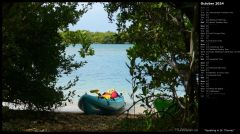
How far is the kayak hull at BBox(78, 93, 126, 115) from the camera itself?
14438 millimetres

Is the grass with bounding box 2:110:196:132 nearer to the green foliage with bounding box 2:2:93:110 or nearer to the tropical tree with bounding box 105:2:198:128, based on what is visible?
the green foliage with bounding box 2:2:93:110

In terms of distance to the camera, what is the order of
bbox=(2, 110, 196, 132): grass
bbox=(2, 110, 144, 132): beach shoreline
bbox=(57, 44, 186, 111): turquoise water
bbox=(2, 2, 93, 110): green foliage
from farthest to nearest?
bbox=(57, 44, 186, 111): turquoise water < bbox=(2, 2, 93, 110): green foliage < bbox=(2, 110, 144, 132): beach shoreline < bbox=(2, 110, 196, 132): grass

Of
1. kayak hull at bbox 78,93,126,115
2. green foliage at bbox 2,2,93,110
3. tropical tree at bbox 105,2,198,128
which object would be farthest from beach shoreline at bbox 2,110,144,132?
kayak hull at bbox 78,93,126,115

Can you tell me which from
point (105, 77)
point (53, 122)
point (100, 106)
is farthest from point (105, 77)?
point (53, 122)

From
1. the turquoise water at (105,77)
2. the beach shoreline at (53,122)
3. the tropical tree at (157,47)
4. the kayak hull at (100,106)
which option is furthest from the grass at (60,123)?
the turquoise water at (105,77)

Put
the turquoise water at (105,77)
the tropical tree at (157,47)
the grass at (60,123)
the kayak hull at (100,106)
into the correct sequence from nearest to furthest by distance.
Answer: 1. the tropical tree at (157,47)
2. the grass at (60,123)
3. the kayak hull at (100,106)
4. the turquoise water at (105,77)

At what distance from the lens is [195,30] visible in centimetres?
692

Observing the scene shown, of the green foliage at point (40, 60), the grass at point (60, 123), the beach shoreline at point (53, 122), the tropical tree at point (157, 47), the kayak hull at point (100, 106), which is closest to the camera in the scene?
the tropical tree at point (157, 47)

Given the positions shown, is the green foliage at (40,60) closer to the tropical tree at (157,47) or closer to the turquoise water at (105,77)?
the tropical tree at (157,47)

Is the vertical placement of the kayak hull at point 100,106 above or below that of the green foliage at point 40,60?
below

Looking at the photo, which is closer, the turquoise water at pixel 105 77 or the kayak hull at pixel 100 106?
the kayak hull at pixel 100 106

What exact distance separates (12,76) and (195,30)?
522 cm

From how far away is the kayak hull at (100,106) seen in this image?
14.4 metres

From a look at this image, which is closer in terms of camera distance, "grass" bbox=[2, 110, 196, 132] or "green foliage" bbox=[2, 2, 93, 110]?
"grass" bbox=[2, 110, 196, 132]
